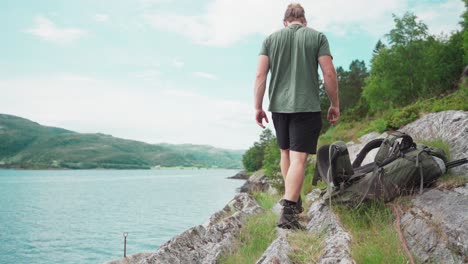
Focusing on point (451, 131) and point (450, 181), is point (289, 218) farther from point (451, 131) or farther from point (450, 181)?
point (451, 131)

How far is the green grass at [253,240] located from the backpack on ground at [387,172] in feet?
3.08

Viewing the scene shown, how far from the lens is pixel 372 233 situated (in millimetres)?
4113

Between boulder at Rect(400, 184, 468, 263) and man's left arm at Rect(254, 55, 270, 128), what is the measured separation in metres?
2.20

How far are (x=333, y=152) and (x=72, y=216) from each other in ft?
222

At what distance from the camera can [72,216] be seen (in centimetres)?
6425

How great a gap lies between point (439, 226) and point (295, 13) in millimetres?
3178

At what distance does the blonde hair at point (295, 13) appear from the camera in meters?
5.19

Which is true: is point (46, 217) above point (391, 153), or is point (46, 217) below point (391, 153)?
below

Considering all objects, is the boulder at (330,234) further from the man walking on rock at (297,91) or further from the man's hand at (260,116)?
the man's hand at (260,116)

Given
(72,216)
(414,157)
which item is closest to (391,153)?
(414,157)

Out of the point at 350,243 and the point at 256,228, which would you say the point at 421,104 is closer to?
the point at 256,228

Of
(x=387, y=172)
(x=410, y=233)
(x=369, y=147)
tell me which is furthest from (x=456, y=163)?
(x=410, y=233)

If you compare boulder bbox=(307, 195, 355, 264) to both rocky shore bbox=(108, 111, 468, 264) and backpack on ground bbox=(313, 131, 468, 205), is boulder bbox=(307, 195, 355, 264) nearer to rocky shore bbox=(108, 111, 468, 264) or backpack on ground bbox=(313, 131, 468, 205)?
rocky shore bbox=(108, 111, 468, 264)

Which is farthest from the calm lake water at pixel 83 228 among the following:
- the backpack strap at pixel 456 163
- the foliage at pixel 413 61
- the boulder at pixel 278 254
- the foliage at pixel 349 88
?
the foliage at pixel 349 88
